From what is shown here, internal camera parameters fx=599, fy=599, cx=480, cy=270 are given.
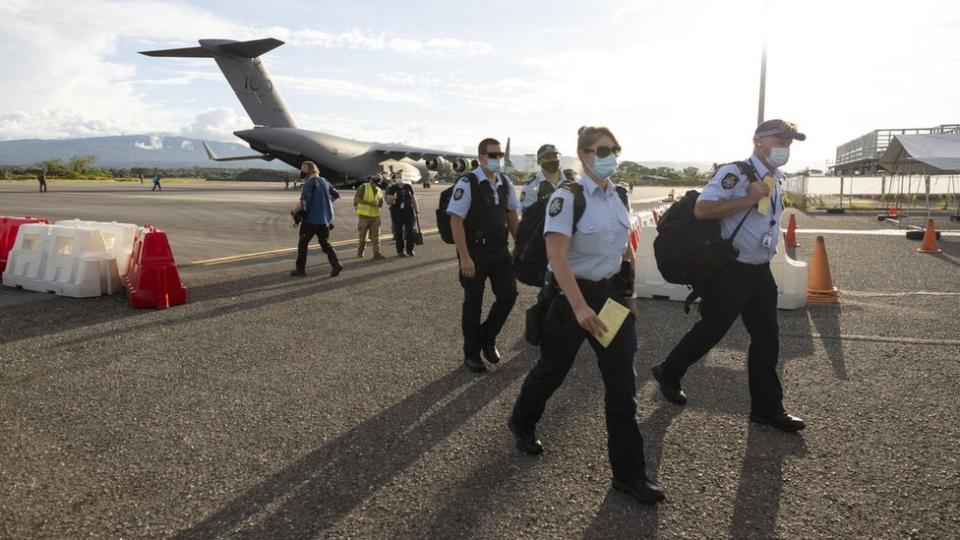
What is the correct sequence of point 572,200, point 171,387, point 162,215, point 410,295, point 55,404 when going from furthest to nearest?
1. point 162,215
2. point 410,295
3. point 171,387
4. point 55,404
5. point 572,200

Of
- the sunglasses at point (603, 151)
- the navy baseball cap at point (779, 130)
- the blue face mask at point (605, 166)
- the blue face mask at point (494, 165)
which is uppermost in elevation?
the navy baseball cap at point (779, 130)

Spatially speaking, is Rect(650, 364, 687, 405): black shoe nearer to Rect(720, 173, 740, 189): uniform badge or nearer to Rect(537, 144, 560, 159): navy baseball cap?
Rect(720, 173, 740, 189): uniform badge

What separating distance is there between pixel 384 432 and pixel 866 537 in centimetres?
257

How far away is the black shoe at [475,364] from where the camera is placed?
4922 mm

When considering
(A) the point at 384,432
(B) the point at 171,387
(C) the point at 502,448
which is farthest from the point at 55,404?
(C) the point at 502,448

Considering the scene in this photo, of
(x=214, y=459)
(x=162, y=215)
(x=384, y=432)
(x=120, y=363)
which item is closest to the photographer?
(x=214, y=459)

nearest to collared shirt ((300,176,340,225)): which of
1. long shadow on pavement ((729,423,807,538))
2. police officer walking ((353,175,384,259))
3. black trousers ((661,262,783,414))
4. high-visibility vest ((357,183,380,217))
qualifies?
police officer walking ((353,175,384,259))

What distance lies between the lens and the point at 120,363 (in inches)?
199

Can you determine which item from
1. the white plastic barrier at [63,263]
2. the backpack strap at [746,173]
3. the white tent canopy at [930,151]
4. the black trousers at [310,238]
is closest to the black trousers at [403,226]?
the black trousers at [310,238]

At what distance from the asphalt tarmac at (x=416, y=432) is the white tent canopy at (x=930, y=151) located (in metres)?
11.7

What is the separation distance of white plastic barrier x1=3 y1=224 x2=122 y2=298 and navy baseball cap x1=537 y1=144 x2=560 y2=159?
5.72m

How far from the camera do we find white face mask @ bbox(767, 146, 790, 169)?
3.69 metres

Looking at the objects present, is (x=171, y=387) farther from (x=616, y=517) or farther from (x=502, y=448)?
(x=616, y=517)

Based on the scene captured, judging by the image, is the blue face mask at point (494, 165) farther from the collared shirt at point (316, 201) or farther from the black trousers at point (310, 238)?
A: the black trousers at point (310, 238)
